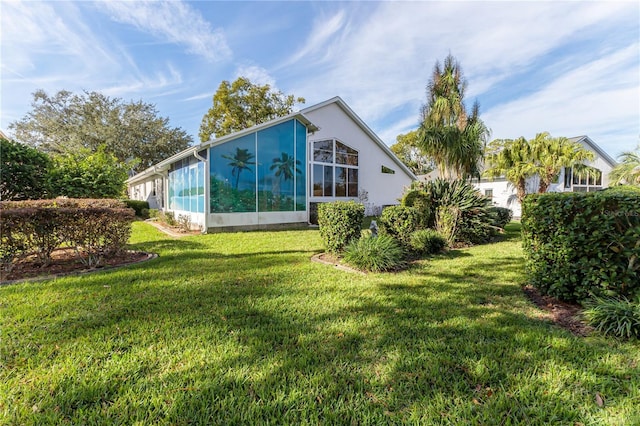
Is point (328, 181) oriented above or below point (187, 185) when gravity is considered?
above

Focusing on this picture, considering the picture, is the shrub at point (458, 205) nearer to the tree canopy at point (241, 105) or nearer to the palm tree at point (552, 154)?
the palm tree at point (552, 154)

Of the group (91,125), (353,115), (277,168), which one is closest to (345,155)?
(353,115)

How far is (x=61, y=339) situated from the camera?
8.80 ft

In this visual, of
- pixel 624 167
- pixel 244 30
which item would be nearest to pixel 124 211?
pixel 244 30

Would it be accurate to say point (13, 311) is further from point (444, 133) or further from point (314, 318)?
point (444, 133)

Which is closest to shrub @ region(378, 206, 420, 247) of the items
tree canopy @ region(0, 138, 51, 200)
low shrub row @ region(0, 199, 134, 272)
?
low shrub row @ region(0, 199, 134, 272)

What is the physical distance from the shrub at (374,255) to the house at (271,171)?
6435 mm

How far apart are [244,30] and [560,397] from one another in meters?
10.6

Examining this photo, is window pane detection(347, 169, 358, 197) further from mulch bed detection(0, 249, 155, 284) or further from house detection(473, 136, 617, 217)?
mulch bed detection(0, 249, 155, 284)

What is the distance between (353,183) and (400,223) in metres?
11.0

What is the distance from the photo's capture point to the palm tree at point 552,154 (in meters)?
14.7

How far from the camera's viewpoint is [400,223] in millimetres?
6984

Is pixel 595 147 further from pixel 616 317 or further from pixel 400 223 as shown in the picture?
pixel 616 317

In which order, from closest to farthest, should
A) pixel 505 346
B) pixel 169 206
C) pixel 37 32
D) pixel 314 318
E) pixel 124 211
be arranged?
pixel 505 346, pixel 314 318, pixel 37 32, pixel 124 211, pixel 169 206
